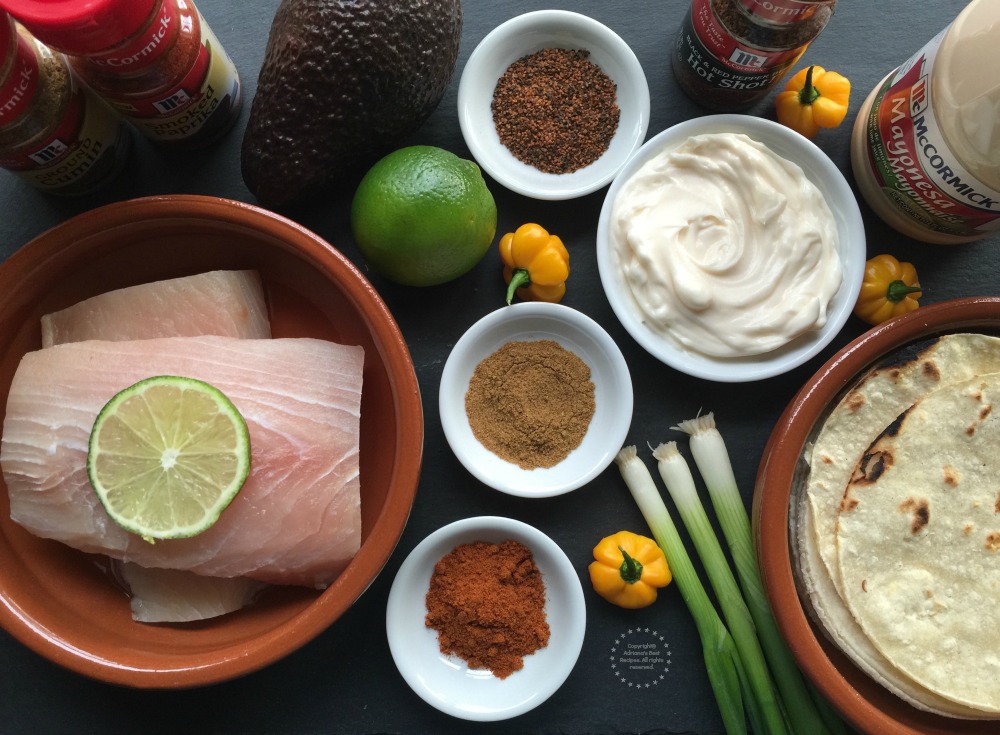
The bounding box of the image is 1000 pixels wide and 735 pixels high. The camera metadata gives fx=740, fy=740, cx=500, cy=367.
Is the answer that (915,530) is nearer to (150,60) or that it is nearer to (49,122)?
(150,60)

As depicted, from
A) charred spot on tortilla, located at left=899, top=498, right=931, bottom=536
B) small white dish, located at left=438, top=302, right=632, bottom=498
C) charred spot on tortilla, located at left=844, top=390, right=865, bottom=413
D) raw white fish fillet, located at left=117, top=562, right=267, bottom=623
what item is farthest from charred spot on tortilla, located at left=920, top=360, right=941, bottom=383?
raw white fish fillet, located at left=117, top=562, right=267, bottom=623

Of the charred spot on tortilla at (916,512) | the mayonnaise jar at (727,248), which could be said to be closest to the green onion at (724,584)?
the mayonnaise jar at (727,248)

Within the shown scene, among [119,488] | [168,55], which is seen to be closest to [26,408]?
[119,488]

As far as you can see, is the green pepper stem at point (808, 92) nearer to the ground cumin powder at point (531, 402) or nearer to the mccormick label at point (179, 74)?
the ground cumin powder at point (531, 402)

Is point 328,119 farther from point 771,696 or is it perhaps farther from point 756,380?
point 771,696

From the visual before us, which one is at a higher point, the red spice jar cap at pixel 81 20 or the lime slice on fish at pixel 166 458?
the red spice jar cap at pixel 81 20

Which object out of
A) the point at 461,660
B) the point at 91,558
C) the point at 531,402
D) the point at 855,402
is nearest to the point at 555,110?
the point at 531,402
